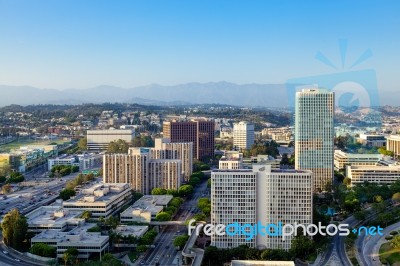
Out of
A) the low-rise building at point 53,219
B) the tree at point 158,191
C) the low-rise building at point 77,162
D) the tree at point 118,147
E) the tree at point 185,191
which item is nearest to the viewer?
the low-rise building at point 53,219

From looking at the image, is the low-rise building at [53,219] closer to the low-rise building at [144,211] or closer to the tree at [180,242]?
the low-rise building at [144,211]

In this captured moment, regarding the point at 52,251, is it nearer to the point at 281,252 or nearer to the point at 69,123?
the point at 281,252

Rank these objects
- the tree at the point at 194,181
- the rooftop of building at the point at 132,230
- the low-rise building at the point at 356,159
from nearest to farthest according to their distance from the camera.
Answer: the rooftop of building at the point at 132,230, the tree at the point at 194,181, the low-rise building at the point at 356,159

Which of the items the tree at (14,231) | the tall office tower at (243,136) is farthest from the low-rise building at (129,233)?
the tall office tower at (243,136)

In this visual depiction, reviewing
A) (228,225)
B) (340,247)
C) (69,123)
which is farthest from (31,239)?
(69,123)

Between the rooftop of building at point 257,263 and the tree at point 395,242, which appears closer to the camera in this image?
the rooftop of building at point 257,263

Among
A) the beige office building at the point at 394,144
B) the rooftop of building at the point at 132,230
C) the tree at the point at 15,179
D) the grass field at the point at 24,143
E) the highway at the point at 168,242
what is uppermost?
the beige office building at the point at 394,144

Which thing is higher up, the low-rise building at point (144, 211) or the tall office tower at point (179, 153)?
the tall office tower at point (179, 153)

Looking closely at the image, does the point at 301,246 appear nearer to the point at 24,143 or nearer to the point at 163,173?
the point at 163,173

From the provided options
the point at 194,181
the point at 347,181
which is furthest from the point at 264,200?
the point at 347,181
